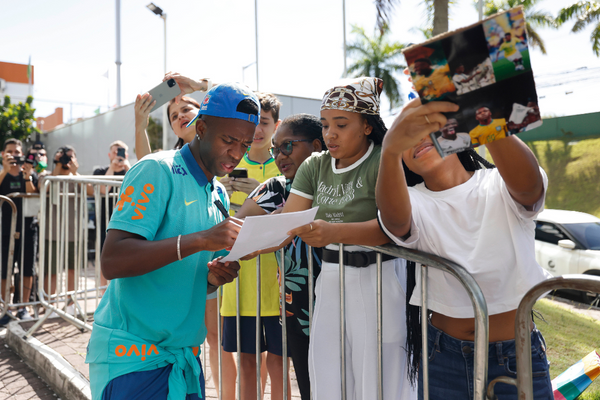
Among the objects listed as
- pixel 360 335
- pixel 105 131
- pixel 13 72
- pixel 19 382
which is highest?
pixel 13 72

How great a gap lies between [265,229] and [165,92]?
5.48 feet

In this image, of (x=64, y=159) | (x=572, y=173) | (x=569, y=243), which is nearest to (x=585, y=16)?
(x=572, y=173)

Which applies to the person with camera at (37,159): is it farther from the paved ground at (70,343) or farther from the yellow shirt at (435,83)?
the yellow shirt at (435,83)

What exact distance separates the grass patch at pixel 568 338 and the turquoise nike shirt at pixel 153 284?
3.67 meters

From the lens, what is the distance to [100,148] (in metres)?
22.3

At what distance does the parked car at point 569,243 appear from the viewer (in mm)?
8781

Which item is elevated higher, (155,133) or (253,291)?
(155,133)

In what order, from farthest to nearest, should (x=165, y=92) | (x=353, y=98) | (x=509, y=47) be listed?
(x=165, y=92)
(x=353, y=98)
(x=509, y=47)

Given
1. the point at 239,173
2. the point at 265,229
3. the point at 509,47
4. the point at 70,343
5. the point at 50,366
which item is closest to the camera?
the point at 509,47

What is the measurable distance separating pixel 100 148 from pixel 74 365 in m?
20.2

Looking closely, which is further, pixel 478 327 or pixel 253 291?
pixel 253 291

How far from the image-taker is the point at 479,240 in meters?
1.66

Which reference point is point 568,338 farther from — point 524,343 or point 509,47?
point 509,47

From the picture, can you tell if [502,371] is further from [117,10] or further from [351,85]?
[117,10]
